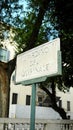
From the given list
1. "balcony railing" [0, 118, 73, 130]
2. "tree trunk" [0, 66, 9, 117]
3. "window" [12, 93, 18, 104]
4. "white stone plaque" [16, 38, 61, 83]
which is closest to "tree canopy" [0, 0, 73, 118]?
"tree trunk" [0, 66, 9, 117]

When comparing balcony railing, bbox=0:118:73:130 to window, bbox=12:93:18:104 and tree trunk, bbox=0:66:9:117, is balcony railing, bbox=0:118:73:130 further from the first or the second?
window, bbox=12:93:18:104

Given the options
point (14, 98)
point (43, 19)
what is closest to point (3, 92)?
point (43, 19)

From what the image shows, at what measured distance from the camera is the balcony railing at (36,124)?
6.10 m

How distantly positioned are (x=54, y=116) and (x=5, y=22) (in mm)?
21672

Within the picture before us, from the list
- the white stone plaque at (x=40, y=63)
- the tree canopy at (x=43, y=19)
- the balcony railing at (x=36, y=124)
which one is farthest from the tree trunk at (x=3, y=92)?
the white stone plaque at (x=40, y=63)

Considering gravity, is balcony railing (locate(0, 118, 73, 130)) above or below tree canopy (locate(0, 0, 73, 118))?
below

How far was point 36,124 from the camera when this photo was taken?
22.0 feet

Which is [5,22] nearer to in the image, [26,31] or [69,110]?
[26,31]

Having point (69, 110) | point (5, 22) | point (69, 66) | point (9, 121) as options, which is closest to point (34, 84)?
point (9, 121)

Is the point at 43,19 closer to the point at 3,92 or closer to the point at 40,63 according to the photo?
the point at 3,92

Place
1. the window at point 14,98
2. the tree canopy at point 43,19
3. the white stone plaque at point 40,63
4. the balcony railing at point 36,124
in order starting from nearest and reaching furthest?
the white stone plaque at point 40,63 → the balcony railing at point 36,124 → the tree canopy at point 43,19 → the window at point 14,98

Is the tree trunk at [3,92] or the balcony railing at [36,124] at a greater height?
the tree trunk at [3,92]

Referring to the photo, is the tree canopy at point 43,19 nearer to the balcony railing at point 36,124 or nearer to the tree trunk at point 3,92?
the tree trunk at point 3,92

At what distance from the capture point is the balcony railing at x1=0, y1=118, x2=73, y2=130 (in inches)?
240
